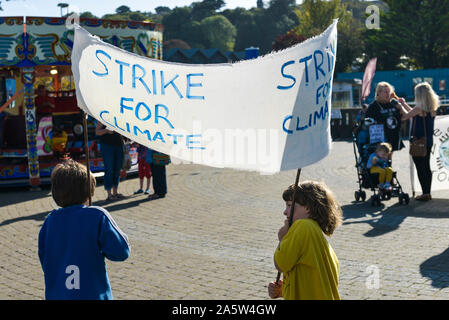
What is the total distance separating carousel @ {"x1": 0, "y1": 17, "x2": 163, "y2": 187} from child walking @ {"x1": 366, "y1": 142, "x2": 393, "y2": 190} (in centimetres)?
496

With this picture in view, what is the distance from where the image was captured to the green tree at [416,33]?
62.0 meters

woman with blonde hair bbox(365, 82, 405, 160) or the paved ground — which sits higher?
woman with blonde hair bbox(365, 82, 405, 160)

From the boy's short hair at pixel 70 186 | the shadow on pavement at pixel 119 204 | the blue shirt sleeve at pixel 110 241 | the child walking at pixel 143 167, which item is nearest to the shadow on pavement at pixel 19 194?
the shadow on pavement at pixel 119 204

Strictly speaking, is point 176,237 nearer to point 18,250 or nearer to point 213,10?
point 18,250

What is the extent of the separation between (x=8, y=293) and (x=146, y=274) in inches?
53.9

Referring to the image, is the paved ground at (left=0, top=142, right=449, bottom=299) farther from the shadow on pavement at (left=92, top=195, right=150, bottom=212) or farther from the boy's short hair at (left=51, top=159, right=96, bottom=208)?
the boy's short hair at (left=51, top=159, right=96, bottom=208)

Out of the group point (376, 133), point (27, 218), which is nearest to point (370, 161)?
point (376, 133)

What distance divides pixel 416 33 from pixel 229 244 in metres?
58.8

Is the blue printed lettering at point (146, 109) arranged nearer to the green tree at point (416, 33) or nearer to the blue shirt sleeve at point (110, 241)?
the blue shirt sleeve at point (110, 241)

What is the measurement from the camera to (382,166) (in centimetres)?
1062

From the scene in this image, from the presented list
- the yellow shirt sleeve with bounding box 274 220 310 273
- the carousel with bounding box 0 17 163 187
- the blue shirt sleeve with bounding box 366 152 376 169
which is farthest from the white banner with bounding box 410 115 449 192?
the yellow shirt sleeve with bounding box 274 220 310 273

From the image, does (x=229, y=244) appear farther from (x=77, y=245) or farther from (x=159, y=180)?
(x=77, y=245)

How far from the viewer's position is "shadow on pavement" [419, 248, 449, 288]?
6.23 meters

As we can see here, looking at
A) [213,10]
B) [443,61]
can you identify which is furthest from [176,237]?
[213,10]
